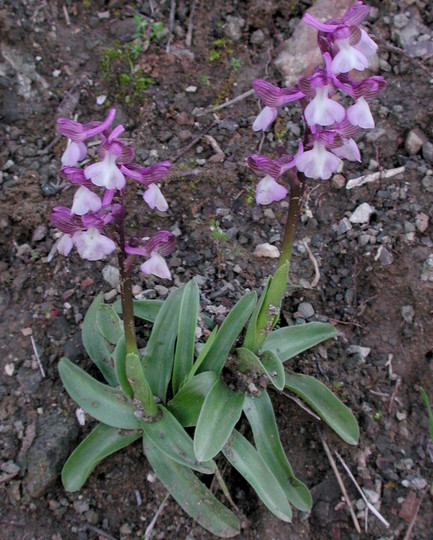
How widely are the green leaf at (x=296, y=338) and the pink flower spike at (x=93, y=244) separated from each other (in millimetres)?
1212

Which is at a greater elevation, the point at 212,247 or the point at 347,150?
the point at 347,150

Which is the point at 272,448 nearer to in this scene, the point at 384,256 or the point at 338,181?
the point at 384,256

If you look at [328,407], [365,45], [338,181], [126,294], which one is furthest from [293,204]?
[338,181]

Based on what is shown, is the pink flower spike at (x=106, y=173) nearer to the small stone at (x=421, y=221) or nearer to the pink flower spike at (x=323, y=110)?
the pink flower spike at (x=323, y=110)

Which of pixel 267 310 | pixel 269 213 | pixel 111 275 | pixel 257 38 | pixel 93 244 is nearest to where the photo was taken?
pixel 93 244

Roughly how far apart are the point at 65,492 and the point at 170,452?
26.6 inches

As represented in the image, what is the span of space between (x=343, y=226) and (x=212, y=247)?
836mm

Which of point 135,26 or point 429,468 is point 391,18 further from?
point 429,468

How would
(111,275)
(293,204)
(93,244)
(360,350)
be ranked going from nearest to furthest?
1. (93,244)
2. (293,204)
3. (360,350)
4. (111,275)

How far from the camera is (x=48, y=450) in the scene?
300 cm

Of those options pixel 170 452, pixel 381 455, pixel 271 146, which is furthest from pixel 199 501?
pixel 271 146

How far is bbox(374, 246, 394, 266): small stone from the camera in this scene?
11.7 feet

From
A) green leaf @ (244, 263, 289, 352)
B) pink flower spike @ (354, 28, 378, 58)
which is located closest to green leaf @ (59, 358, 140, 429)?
green leaf @ (244, 263, 289, 352)

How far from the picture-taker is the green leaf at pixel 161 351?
3.02m
